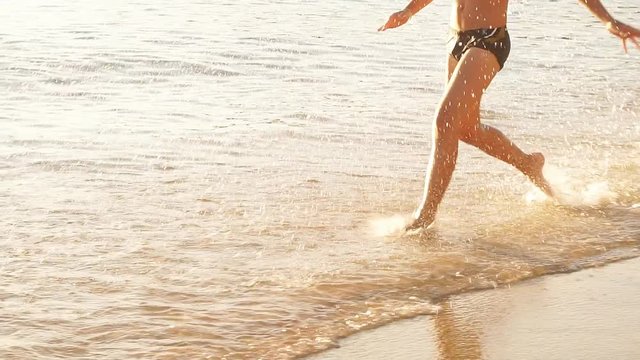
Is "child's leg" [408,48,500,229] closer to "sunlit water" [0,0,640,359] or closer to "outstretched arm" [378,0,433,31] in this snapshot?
"sunlit water" [0,0,640,359]

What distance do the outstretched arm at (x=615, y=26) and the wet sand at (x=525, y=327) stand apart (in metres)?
1.35

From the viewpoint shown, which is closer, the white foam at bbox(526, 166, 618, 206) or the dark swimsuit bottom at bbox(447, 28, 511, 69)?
the dark swimsuit bottom at bbox(447, 28, 511, 69)

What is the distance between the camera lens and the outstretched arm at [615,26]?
554cm

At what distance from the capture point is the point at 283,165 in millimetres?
7230

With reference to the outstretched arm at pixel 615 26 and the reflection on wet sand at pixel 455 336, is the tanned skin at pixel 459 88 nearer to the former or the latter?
the outstretched arm at pixel 615 26

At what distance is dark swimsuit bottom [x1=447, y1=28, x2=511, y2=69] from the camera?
5582 mm

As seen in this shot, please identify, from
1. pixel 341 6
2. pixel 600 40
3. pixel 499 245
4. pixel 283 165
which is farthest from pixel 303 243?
pixel 341 6

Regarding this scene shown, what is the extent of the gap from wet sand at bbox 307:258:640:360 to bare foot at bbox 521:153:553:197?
1518mm

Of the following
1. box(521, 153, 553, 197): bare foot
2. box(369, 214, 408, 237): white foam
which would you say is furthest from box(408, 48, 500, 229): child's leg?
box(521, 153, 553, 197): bare foot

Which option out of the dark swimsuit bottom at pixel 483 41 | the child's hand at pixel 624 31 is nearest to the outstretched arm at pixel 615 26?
the child's hand at pixel 624 31

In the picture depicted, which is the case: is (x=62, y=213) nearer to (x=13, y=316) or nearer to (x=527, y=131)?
(x=13, y=316)

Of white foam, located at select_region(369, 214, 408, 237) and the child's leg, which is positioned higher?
the child's leg

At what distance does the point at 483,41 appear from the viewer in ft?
18.3

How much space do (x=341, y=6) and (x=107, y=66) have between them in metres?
8.46
